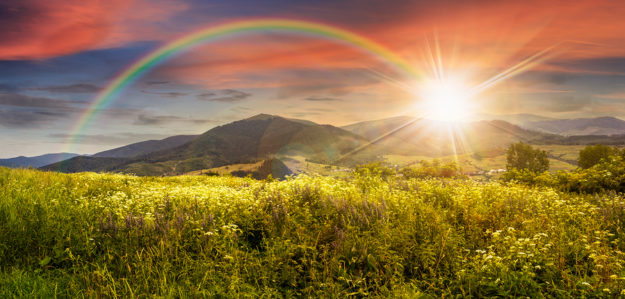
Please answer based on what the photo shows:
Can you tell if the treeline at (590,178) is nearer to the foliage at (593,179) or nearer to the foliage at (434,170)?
the foliage at (593,179)

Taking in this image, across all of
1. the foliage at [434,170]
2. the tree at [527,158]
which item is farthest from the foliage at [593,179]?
the tree at [527,158]

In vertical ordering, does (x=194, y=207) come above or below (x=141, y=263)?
above

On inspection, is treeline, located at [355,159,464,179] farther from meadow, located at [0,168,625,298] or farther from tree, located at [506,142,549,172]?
tree, located at [506,142,549,172]

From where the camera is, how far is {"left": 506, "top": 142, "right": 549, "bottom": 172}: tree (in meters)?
67.2

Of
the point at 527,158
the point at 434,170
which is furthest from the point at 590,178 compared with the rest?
the point at 527,158

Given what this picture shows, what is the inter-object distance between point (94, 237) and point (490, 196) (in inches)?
382

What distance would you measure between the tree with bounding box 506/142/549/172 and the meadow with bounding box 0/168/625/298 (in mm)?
72280

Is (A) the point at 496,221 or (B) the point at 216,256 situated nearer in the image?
(B) the point at 216,256

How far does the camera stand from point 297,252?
201 inches

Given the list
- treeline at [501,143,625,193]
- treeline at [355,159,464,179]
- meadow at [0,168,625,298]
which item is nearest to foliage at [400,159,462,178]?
treeline at [355,159,464,179]

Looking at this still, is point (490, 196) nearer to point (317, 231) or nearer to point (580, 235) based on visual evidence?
point (580, 235)

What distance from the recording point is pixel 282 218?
6.28 meters

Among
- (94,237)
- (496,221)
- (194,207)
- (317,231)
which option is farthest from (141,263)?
(496,221)

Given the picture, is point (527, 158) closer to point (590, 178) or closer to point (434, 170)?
point (434, 170)
